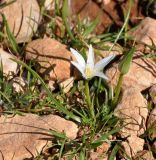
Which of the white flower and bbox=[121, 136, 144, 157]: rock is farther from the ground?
the white flower

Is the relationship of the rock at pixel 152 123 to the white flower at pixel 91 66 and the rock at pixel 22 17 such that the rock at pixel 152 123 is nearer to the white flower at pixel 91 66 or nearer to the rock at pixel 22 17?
the white flower at pixel 91 66

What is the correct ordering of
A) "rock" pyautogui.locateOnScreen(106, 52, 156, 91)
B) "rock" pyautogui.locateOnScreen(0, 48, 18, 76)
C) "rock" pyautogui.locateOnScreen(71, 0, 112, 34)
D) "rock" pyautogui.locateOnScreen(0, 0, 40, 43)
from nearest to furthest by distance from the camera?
"rock" pyautogui.locateOnScreen(106, 52, 156, 91)
"rock" pyautogui.locateOnScreen(0, 48, 18, 76)
"rock" pyautogui.locateOnScreen(0, 0, 40, 43)
"rock" pyautogui.locateOnScreen(71, 0, 112, 34)

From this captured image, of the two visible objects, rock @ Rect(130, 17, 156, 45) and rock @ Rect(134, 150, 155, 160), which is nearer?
rock @ Rect(134, 150, 155, 160)

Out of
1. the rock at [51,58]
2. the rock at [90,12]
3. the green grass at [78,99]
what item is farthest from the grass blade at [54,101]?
the rock at [90,12]

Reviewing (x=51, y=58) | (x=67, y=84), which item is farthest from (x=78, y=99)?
(x=51, y=58)

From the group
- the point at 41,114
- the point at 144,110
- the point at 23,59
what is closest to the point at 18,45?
the point at 23,59

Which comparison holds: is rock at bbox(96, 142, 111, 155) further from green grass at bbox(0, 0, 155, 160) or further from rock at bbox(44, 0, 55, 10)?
rock at bbox(44, 0, 55, 10)

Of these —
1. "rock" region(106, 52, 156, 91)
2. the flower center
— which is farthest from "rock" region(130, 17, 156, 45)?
the flower center
